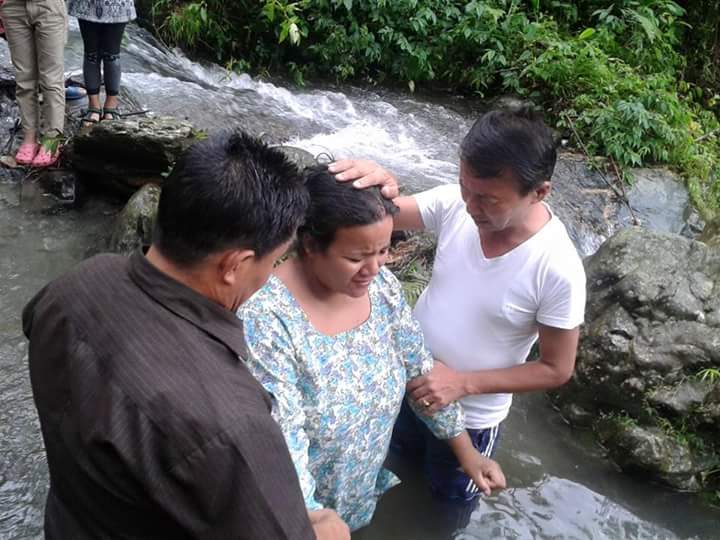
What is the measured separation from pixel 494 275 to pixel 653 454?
2197 millimetres

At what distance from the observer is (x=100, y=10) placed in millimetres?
5301

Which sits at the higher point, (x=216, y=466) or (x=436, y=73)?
(x=216, y=466)

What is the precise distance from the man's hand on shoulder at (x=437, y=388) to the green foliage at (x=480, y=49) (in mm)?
5770

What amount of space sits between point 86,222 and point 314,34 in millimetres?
4369

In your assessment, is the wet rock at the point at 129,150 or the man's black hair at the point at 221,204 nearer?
the man's black hair at the point at 221,204

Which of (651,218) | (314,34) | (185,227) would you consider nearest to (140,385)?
(185,227)

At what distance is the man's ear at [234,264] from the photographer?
1.33m

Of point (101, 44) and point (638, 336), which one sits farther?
point (101, 44)

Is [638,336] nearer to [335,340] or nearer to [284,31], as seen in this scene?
[335,340]

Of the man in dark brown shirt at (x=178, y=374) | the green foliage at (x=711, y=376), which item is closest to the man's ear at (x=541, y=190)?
the man in dark brown shirt at (x=178, y=374)

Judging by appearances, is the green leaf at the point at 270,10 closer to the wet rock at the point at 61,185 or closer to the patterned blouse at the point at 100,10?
the patterned blouse at the point at 100,10

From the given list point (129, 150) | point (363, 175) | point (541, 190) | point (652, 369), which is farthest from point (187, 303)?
point (129, 150)

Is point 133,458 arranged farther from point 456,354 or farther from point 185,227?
point 456,354

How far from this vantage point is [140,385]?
1190 mm
